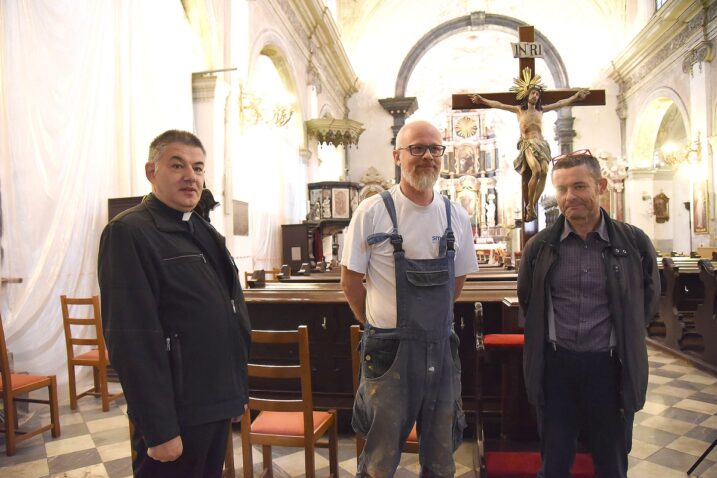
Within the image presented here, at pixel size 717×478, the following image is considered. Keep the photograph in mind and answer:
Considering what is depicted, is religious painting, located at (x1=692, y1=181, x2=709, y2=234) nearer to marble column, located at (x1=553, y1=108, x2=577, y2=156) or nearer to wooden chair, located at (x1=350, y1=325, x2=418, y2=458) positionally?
marble column, located at (x1=553, y1=108, x2=577, y2=156)

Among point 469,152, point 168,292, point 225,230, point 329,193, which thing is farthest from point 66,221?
point 469,152

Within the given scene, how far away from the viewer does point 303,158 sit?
11.9 m

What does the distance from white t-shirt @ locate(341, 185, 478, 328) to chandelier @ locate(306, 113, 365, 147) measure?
996 centimetres

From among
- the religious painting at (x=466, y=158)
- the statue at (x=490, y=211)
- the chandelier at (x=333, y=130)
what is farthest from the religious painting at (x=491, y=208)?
the chandelier at (x=333, y=130)

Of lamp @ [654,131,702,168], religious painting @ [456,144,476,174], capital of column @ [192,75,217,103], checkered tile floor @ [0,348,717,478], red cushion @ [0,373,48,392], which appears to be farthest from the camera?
religious painting @ [456,144,476,174]

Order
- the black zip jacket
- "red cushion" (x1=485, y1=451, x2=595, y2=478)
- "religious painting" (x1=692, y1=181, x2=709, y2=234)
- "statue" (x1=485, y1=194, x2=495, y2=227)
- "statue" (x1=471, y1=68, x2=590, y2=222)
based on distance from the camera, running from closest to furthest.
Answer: the black zip jacket, "red cushion" (x1=485, y1=451, x2=595, y2=478), "statue" (x1=471, y1=68, x2=590, y2=222), "religious painting" (x1=692, y1=181, x2=709, y2=234), "statue" (x1=485, y1=194, x2=495, y2=227)

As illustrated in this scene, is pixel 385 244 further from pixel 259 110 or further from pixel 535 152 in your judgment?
pixel 259 110

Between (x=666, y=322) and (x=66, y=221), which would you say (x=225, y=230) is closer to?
(x=66, y=221)

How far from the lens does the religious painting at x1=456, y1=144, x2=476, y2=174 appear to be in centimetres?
2364

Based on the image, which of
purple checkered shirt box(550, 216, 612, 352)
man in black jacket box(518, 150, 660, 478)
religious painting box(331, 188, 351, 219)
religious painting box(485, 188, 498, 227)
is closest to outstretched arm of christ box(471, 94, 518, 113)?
man in black jacket box(518, 150, 660, 478)

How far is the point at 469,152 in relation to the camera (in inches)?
933

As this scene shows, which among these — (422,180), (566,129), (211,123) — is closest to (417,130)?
(422,180)

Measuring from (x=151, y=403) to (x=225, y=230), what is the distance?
5927 mm

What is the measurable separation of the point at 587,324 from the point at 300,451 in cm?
215
